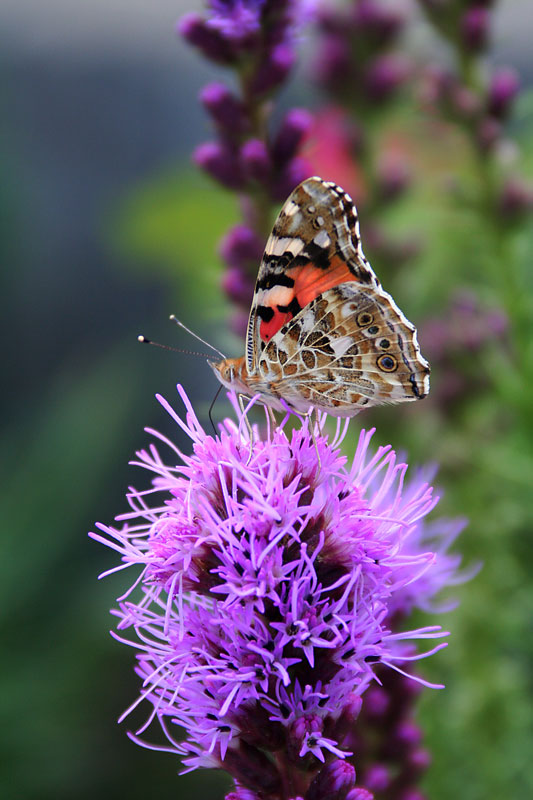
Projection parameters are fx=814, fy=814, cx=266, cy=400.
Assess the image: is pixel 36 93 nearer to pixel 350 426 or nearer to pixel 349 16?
pixel 349 16

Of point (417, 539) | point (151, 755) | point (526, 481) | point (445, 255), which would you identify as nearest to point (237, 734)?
point (417, 539)

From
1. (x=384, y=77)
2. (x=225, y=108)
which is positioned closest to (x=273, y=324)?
(x=225, y=108)

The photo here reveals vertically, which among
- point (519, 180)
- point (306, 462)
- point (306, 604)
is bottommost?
point (306, 604)

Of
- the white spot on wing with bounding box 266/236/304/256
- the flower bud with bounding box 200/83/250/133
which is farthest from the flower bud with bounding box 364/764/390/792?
the flower bud with bounding box 200/83/250/133

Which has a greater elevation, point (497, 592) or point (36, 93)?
point (36, 93)

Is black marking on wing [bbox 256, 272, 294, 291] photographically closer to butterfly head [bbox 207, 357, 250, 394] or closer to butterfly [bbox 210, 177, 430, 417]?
butterfly [bbox 210, 177, 430, 417]

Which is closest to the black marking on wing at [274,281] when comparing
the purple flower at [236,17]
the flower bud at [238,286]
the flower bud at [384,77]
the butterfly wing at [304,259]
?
the butterfly wing at [304,259]
